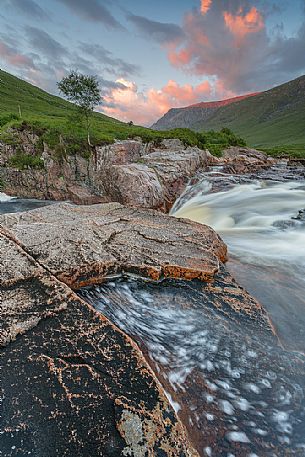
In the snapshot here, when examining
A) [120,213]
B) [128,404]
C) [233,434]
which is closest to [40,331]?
[128,404]

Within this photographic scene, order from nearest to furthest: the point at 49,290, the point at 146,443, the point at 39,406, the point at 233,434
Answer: the point at 146,443 → the point at 39,406 → the point at 233,434 → the point at 49,290

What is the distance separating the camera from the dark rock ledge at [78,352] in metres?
2.08

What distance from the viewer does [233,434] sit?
2.58 meters

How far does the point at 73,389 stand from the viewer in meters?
2.38

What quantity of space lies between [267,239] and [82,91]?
18045 millimetres

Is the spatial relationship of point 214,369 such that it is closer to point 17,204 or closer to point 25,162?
point 17,204

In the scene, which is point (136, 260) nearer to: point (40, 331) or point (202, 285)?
point (202, 285)

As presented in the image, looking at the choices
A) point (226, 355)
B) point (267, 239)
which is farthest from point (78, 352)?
point (267, 239)

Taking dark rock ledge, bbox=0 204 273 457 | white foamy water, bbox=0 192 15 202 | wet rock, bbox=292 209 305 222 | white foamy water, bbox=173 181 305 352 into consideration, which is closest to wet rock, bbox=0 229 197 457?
dark rock ledge, bbox=0 204 273 457

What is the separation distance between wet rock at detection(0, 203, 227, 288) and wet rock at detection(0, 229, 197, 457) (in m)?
1.18

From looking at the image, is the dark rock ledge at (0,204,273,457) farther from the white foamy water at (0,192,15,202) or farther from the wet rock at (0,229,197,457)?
the white foamy water at (0,192,15,202)

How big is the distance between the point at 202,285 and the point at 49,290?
2660 millimetres

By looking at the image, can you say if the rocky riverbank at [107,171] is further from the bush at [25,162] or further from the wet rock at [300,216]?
the wet rock at [300,216]

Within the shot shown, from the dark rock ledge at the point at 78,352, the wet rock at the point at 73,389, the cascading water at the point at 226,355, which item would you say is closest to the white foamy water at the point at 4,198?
the dark rock ledge at the point at 78,352
